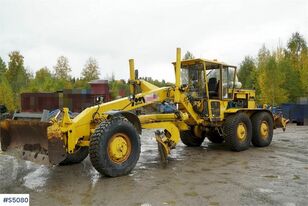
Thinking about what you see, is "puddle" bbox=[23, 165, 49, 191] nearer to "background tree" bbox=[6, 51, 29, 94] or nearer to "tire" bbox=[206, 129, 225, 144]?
"tire" bbox=[206, 129, 225, 144]

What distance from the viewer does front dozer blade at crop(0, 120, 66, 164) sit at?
7.04 metres

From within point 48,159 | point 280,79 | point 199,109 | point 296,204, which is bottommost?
point 296,204

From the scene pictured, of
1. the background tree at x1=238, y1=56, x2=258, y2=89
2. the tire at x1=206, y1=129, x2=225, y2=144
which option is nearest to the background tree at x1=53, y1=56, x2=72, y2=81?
the background tree at x1=238, y1=56, x2=258, y2=89

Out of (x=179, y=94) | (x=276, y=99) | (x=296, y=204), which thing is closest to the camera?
(x=296, y=204)

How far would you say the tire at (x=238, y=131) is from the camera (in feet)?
36.2

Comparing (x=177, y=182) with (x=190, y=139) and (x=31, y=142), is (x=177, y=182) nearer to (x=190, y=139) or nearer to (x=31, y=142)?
(x=31, y=142)

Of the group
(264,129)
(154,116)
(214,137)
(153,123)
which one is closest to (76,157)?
(153,123)

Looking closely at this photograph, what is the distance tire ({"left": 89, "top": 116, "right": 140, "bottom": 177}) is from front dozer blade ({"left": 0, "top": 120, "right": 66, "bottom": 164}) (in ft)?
2.10

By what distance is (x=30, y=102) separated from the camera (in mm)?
23375

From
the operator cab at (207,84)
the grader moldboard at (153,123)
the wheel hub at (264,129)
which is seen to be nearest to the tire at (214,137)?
the grader moldboard at (153,123)

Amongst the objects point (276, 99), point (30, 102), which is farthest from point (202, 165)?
point (276, 99)

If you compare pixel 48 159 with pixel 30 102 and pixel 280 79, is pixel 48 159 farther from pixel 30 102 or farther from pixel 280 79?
pixel 280 79

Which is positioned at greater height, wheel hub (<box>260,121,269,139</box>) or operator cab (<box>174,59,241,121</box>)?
operator cab (<box>174,59,241,121</box>)

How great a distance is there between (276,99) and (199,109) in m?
20.8
